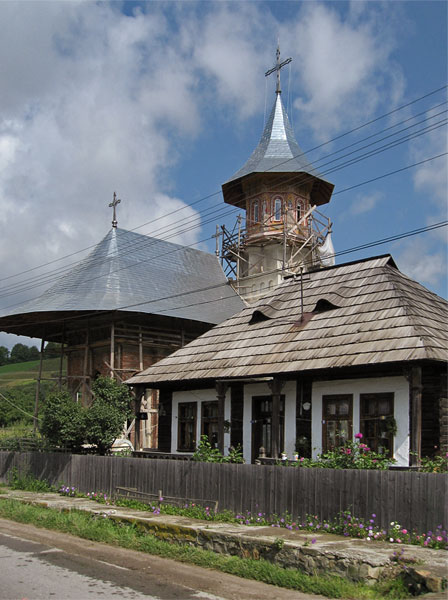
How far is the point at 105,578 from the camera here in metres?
8.69

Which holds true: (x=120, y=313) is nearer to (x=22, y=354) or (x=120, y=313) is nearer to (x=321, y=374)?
(x=321, y=374)

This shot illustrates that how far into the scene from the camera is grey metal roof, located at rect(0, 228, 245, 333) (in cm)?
2994

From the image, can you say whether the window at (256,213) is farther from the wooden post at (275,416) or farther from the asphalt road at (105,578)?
the asphalt road at (105,578)

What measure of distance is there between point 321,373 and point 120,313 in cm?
1653

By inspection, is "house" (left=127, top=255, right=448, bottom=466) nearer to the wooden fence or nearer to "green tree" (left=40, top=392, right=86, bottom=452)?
"green tree" (left=40, top=392, right=86, bottom=452)

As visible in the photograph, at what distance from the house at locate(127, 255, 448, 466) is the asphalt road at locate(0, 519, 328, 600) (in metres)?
5.46

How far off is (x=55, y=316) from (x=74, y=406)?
41.4 feet

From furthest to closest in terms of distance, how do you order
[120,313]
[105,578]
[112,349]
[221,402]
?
[120,313] < [112,349] < [221,402] < [105,578]

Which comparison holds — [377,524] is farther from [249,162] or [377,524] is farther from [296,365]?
[249,162]

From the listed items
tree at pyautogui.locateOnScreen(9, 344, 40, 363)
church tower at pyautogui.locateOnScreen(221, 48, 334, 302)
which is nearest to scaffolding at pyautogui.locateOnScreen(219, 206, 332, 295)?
church tower at pyautogui.locateOnScreen(221, 48, 334, 302)

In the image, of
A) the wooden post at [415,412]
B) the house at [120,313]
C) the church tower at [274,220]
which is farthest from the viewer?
the church tower at [274,220]

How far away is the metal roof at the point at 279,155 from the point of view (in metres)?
39.0

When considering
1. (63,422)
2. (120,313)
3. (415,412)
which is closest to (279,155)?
(120,313)

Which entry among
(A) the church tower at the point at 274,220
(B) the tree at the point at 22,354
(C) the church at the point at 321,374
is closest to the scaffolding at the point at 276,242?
(A) the church tower at the point at 274,220
